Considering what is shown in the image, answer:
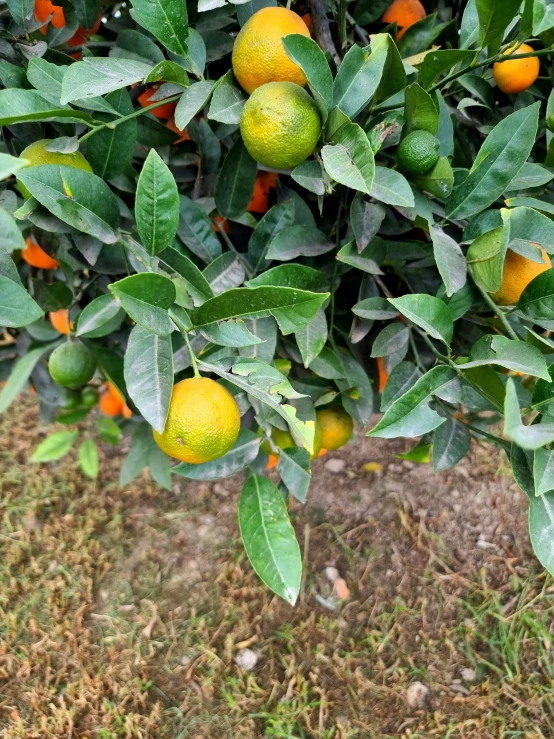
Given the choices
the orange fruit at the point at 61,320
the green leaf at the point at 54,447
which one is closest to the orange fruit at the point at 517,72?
the orange fruit at the point at 61,320

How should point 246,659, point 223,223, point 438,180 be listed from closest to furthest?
point 438,180 → point 223,223 → point 246,659

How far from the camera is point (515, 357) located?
53cm

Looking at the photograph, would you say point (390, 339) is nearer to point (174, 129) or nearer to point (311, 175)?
point (311, 175)

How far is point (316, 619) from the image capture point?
4.47 feet

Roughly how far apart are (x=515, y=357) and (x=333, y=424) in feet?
1.23

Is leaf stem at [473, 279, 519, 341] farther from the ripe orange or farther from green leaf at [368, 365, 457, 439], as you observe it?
the ripe orange

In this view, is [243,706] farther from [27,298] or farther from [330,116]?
[330,116]

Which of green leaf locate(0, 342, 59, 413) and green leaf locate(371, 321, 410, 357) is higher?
green leaf locate(371, 321, 410, 357)

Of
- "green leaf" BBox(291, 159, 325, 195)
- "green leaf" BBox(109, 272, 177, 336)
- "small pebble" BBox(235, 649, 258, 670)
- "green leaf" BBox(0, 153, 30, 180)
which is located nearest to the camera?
"green leaf" BBox(0, 153, 30, 180)

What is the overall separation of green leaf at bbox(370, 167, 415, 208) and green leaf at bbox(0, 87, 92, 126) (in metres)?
0.30

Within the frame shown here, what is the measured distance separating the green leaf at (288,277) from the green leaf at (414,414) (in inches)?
6.5

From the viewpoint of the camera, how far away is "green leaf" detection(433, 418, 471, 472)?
0.76 m

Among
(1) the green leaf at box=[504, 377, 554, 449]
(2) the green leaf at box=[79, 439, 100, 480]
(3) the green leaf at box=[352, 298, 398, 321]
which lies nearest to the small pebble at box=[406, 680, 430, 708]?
(2) the green leaf at box=[79, 439, 100, 480]

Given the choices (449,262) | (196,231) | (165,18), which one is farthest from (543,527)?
(165,18)
